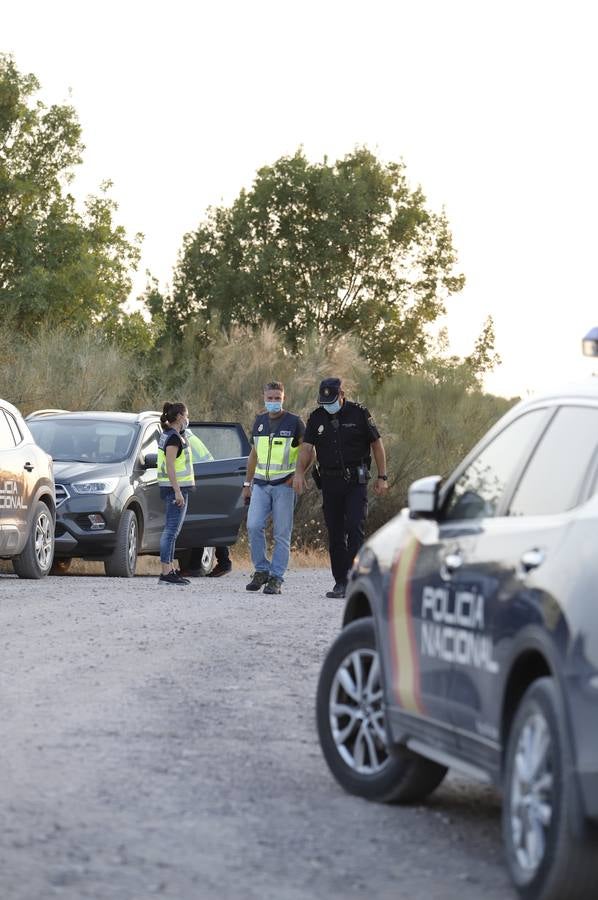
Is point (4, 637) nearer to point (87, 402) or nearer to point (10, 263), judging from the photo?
point (87, 402)

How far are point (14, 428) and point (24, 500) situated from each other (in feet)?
2.72

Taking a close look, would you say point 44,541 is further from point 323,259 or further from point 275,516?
point 323,259

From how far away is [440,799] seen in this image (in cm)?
699

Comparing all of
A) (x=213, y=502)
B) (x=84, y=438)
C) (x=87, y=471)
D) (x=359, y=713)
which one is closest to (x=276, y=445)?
(x=87, y=471)

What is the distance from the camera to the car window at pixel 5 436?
17906 mm

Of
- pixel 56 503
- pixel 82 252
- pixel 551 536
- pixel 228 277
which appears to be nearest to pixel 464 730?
pixel 551 536

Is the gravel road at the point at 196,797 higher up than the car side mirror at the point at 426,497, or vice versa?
the car side mirror at the point at 426,497

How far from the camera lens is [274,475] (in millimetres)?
17078

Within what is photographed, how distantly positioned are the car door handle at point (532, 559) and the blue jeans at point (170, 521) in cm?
1338

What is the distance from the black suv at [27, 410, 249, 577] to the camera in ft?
65.1

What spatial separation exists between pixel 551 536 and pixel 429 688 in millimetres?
1144

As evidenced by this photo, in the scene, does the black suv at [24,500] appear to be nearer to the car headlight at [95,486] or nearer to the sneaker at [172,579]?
the car headlight at [95,486]

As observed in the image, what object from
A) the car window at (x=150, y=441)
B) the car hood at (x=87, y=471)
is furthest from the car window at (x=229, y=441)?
the car hood at (x=87, y=471)

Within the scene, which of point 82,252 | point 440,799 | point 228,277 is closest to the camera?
point 440,799
